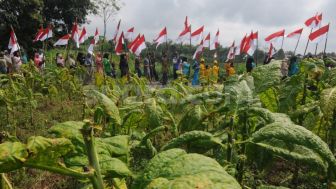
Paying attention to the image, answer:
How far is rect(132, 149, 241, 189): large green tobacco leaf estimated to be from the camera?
30.5 inches

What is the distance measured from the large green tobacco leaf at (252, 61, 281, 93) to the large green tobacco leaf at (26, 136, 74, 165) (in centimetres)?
156

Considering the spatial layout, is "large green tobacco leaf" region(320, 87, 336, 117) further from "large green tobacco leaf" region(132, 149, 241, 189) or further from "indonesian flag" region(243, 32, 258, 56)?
"indonesian flag" region(243, 32, 258, 56)

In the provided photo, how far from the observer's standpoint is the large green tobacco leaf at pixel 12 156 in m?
0.78

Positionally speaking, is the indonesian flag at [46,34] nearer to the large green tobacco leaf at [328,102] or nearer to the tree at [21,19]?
the large green tobacco leaf at [328,102]

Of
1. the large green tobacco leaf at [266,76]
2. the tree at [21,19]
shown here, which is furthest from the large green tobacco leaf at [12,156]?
the tree at [21,19]

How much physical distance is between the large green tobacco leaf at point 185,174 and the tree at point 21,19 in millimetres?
30182

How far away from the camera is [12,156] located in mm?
785

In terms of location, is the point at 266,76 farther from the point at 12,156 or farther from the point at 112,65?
the point at 112,65

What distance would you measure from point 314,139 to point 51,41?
104ft

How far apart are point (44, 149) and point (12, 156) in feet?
0.21

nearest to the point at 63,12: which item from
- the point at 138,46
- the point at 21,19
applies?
the point at 21,19

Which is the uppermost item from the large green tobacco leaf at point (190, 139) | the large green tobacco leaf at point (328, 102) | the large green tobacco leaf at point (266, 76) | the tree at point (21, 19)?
the tree at point (21, 19)

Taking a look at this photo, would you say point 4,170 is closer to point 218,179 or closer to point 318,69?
point 218,179

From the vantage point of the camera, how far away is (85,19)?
3669 centimetres
